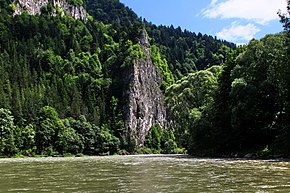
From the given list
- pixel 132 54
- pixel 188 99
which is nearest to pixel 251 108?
pixel 188 99

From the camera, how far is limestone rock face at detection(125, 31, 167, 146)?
147500 mm

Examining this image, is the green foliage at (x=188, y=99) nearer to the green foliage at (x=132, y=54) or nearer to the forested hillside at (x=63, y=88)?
the forested hillside at (x=63, y=88)

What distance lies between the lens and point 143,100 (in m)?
158

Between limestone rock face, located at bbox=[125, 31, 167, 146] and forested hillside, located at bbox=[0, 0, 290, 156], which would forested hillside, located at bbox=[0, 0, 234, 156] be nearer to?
forested hillside, located at bbox=[0, 0, 290, 156]

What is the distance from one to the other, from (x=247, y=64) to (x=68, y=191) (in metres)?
35.4

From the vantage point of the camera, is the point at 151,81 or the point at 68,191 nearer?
the point at 68,191

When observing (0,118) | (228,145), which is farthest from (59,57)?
(228,145)

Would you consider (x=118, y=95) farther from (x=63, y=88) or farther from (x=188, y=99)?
(x=188, y=99)

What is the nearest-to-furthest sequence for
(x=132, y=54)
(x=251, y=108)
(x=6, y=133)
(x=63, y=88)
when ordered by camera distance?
(x=251, y=108) < (x=6, y=133) < (x=63, y=88) < (x=132, y=54)

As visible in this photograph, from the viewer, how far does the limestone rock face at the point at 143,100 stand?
147500 millimetres

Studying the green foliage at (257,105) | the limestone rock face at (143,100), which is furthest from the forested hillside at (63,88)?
the green foliage at (257,105)

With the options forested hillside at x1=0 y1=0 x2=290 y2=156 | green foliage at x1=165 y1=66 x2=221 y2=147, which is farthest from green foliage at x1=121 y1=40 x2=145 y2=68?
green foliage at x1=165 y1=66 x2=221 y2=147

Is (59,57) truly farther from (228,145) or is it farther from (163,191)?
(163,191)

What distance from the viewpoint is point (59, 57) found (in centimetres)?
16562
